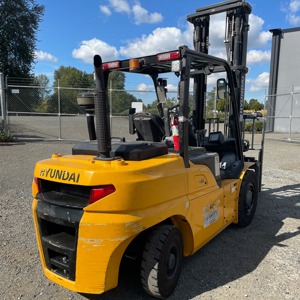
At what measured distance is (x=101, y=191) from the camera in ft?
8.89

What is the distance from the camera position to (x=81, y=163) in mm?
3043

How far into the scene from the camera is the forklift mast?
5.46m

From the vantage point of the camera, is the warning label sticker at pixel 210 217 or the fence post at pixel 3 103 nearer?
the warning label sticker at pixel 210 217

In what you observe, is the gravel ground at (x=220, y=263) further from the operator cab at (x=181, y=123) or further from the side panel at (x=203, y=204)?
the operator cab at (x=181, y=123)

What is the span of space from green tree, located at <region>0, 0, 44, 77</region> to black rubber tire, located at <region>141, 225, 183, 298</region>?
95.0ft

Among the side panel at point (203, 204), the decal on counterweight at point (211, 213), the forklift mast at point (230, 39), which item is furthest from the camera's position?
the forklift mast at point (230, 39)

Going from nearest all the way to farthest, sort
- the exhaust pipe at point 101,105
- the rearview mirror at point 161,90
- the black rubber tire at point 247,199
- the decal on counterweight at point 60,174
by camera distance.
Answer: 1. the exhaust pipe at point 101,105
2. the decal on counterweight at point 60,174
3. the rearview mirror at point 161,90
4. the black rubber tire at point 247,199

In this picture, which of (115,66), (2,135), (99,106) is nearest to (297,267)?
(99,106)

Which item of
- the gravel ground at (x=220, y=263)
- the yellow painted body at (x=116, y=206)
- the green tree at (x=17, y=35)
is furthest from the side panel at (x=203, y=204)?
the green tree at (x=17, y=35)

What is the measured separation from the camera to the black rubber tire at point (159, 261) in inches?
118

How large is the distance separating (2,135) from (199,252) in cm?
1228

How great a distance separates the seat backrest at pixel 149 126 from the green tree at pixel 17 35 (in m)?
27.6

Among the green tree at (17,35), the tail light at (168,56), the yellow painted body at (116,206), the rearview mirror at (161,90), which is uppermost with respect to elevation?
the green tree at (17,35)

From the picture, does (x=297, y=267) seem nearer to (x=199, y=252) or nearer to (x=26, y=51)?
(x=199, y=252)
